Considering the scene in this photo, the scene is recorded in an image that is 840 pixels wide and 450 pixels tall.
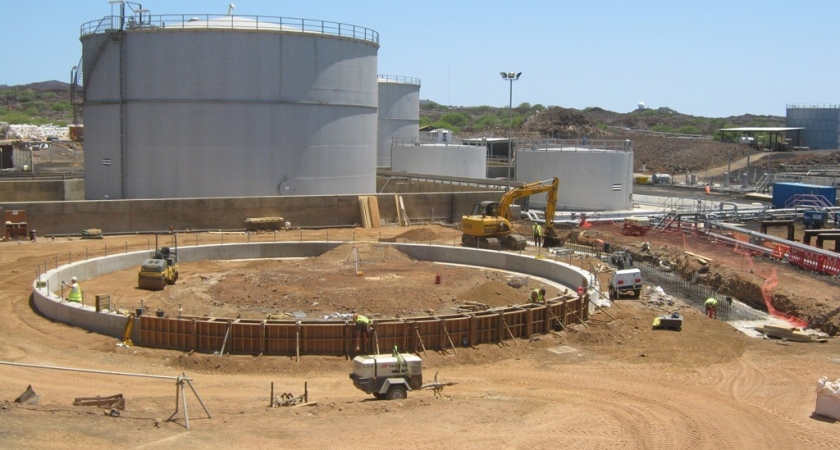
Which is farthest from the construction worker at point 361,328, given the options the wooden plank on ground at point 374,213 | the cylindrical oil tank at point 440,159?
the cylindrical oil tank at point 440,159

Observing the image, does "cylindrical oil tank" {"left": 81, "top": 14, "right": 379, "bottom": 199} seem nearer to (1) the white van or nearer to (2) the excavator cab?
(2) the excavator cab

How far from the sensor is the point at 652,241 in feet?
130

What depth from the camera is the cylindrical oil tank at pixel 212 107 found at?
137ft

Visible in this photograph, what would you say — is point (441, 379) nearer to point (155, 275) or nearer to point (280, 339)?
point (280, 339)

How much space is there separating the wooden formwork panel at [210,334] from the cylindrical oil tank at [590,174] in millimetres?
33280

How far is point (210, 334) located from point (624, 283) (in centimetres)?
1335

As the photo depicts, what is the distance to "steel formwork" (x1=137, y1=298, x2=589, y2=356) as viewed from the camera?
20.8m

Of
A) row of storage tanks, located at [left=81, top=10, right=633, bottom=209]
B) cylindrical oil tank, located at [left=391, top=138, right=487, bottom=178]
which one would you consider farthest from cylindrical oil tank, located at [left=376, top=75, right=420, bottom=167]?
row of storage tanks, located at [left=81, top=10, right=633, bottom=209]

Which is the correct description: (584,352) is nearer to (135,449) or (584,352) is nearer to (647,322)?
(647,322)

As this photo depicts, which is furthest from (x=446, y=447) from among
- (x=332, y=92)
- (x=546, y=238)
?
(x=332, y=92)

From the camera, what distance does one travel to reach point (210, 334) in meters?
21.0

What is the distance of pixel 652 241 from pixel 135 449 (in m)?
30.6

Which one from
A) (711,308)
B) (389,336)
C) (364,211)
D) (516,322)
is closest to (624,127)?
(364,211)

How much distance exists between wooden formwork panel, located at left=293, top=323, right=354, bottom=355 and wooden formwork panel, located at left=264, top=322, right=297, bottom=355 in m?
0.22
